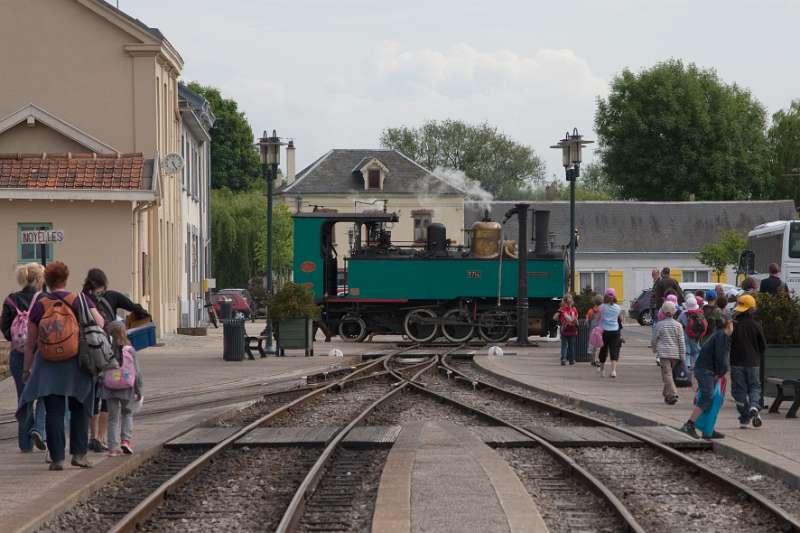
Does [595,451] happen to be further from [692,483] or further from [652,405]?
[652,405]

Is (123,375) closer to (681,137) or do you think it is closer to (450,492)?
(450,492)

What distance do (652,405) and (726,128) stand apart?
2519 inches

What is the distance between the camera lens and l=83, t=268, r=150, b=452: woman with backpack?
12.1 metres

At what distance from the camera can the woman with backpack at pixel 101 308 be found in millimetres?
12070

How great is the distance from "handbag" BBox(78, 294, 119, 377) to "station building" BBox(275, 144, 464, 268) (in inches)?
2431

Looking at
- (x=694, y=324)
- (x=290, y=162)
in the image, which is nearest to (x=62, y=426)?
(x=694, y=324)

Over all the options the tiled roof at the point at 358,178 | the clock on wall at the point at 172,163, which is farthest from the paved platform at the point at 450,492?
the tiled roof at the point at 358,178

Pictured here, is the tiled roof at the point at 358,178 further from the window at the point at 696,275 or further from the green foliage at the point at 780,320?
the green foliage at the point at 780,320

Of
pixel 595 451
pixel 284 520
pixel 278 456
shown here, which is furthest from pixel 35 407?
pixel 595 451

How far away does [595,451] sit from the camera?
13.4 m

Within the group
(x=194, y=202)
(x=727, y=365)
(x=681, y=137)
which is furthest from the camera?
(x=681, y=137)

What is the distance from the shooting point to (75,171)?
30.7m

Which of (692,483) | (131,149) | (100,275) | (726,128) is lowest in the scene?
(692,483)

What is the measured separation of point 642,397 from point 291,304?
11.6 meters
